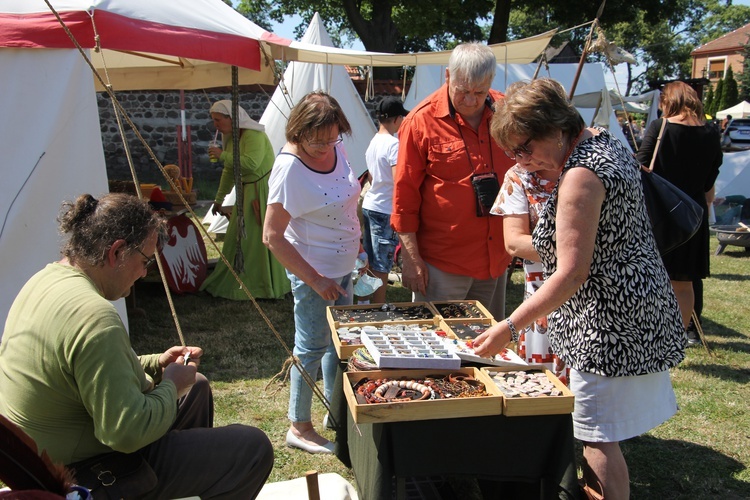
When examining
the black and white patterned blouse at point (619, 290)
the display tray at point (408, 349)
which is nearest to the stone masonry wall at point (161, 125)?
the display tray at point (408, 349)

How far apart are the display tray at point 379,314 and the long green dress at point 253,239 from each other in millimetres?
3166

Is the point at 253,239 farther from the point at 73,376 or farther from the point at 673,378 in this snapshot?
the point at 73,376

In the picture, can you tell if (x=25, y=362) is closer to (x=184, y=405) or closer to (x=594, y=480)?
(x=184, y=405)

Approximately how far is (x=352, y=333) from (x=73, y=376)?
0.99 metres

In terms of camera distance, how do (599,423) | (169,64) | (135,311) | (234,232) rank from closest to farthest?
1. (599,423)
2. (135,311)
3. (234,232)
4. (169,64)

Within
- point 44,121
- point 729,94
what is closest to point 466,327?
point 44,121

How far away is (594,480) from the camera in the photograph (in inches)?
85.0

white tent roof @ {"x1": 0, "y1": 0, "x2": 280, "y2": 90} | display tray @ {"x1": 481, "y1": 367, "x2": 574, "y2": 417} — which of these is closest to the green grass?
display tray @ {"x1": 481, "y1": 367, "x2": 574, "y2": 417}

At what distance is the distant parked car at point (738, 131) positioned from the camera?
19.3 m

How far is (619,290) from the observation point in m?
1.99

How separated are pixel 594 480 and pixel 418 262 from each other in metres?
1.17

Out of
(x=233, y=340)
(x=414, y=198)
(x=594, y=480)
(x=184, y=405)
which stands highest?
(x=414, y=198)

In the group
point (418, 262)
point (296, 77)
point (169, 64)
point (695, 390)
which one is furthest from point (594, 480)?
point (296, 77)

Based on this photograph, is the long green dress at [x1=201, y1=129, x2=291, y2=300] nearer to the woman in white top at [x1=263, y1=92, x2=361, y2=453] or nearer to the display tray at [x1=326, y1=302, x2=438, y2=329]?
the woman in white top at [x1=263, y1=92, x2=361, y2=453]
